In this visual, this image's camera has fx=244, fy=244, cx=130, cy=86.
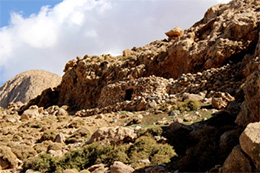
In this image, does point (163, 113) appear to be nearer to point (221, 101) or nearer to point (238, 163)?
point (221, 101)

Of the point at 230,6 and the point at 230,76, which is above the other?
the point at 230,6

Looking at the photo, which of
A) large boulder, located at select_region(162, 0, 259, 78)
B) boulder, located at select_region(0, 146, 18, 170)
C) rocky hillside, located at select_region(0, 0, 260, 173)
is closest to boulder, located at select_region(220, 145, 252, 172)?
rocky hillside, located at select_region(0, 0, 260, 173)

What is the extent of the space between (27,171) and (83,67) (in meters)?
24.8

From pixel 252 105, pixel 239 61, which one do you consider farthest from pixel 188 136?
pixel 239 61

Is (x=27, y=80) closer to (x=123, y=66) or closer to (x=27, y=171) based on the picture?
(x=123, y=66)

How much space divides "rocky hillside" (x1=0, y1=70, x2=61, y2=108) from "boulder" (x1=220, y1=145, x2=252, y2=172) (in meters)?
59.6

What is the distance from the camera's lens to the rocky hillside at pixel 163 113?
247 inches

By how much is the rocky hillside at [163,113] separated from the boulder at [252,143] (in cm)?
1

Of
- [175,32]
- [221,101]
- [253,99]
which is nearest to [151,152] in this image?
[253,99]

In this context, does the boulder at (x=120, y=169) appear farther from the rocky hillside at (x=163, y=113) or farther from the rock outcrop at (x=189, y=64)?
the rock outcrop at (x=189, y=64)

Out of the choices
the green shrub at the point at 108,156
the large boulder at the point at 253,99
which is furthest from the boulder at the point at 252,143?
the green shrub at the point at 108,156

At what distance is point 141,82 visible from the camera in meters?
21.7

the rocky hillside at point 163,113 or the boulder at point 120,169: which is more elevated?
the rocky hillside at point 163,113

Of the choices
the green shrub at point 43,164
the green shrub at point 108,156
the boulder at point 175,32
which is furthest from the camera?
the boulder at point 175,32
